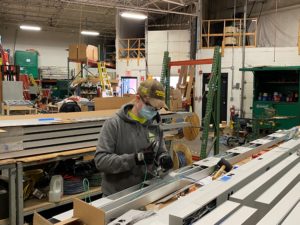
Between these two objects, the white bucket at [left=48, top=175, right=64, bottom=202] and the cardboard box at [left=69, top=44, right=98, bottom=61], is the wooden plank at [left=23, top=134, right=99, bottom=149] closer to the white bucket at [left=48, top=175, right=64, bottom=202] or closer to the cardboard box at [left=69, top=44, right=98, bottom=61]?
the white bucket at [left=48, top=175, right=64, bottom=202]

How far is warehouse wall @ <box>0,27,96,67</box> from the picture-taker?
15.4 meters

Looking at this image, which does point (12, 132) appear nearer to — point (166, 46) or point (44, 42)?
point (166, 46)

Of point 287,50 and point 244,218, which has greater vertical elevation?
point 287,50

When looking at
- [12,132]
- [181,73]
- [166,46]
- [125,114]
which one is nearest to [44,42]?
[166,46]

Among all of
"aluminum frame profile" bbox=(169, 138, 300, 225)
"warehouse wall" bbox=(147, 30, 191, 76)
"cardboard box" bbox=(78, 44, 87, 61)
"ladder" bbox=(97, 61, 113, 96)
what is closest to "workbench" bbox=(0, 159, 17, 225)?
"aluminum frame profile" bbox=(169, 138, 300, 225)

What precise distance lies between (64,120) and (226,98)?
8034mm

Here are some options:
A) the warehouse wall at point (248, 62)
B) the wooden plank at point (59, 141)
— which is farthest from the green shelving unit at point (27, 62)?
the wooden plank at point (59, 141)

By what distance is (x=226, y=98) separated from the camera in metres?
10.4

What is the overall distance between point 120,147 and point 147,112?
293mm

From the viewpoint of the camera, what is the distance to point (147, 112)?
1981 mm

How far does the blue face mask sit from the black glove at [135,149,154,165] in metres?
0.27

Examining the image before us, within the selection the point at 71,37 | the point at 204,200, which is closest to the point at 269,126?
the point at 204,200

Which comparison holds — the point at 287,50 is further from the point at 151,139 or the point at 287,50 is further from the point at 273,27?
the point at 151,139

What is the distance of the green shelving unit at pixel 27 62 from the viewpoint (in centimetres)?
1385
